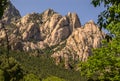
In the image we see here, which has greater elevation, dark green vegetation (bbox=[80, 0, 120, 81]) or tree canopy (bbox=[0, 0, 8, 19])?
tree canopy (bbox=[0, 0, 8, 19])

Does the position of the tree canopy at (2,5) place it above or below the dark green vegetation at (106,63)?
above

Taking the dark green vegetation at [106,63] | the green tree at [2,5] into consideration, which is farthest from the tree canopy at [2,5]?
the dark green vegetation at [106,63]

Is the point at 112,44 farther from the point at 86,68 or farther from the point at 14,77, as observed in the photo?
the point at 14,77

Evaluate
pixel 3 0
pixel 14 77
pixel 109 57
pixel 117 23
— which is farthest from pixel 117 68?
pixel 14 77

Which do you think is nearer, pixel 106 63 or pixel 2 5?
pixel 2 5

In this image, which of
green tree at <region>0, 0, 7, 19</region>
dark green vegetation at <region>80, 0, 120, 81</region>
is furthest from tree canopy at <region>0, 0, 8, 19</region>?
dark green vegetation at <region>80, 0, 120, 81</region>

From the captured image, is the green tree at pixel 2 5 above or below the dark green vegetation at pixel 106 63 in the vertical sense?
above

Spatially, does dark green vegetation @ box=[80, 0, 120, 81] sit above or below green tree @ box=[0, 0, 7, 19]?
below

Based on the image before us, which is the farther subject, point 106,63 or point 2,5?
point 106,63

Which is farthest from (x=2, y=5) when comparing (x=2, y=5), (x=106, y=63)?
(x=106, y=63)

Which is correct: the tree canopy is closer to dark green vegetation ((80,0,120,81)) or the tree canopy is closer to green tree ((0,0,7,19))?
green tree ((0,0,7,19))

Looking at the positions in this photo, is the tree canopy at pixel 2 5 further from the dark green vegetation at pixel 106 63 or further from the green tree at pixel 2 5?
the dark green vegetation at pixel 106 63

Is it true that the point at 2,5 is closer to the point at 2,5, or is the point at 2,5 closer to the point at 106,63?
the point at 2,5

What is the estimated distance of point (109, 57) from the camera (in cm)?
2711
